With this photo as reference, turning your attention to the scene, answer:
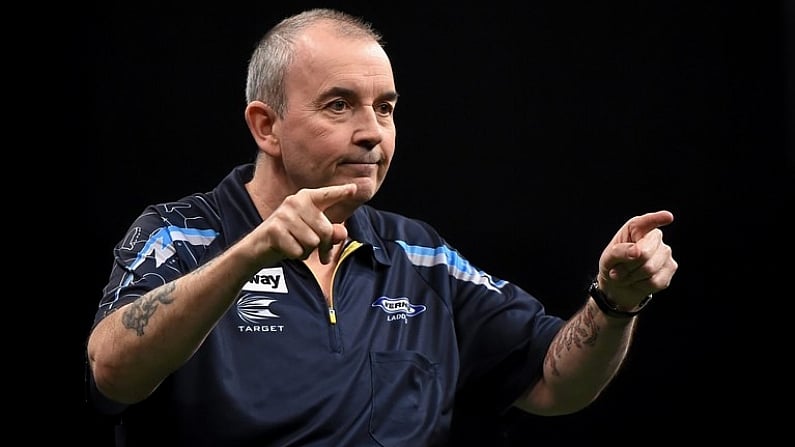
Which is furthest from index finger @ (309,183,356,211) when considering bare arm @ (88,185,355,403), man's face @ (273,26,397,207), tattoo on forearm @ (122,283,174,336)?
man's face @ (273,26,397,207)

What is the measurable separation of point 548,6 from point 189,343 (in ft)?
6.06

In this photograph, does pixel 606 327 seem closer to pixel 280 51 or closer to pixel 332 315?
pixel 332 315

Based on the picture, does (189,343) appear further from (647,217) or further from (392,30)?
(392,30)

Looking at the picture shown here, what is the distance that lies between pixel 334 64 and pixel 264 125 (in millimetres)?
201

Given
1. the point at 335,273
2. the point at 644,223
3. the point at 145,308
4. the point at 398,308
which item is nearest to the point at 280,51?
the point at 335,273

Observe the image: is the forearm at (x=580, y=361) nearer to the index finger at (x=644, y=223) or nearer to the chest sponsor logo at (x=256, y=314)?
the index finger at (x=644, y=223)

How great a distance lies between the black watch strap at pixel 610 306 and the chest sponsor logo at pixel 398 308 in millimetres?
355

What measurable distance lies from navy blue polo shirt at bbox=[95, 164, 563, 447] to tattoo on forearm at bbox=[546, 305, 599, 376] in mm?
41

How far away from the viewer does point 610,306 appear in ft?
8.23

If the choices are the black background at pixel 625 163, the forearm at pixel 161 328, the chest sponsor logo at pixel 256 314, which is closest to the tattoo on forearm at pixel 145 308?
the forearm at pixel 161 328

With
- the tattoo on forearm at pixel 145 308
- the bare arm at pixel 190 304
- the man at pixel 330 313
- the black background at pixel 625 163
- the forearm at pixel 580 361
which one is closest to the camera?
the bare arm at pixel 190 304

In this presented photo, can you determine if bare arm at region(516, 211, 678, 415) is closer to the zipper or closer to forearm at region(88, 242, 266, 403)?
the zipper

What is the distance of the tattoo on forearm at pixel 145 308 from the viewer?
2.16m

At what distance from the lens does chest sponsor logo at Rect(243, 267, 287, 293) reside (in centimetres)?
250
